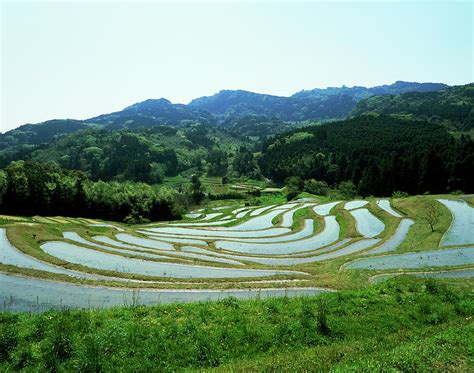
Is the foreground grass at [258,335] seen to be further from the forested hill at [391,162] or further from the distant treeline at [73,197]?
the forested hill at [391,162]

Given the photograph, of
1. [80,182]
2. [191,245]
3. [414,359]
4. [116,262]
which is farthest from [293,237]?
[80,182]

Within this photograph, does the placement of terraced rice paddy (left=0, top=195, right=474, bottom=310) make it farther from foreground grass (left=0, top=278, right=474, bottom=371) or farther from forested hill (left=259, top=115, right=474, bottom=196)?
forested hill (left=259, top=115, right=474, bottom=196)

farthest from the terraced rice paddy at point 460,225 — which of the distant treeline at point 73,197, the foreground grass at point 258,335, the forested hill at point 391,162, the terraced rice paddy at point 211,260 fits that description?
the distant treeline at point 73,197

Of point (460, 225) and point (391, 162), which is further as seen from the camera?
point (391, 162)

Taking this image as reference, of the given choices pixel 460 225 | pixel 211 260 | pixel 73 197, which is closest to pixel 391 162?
pixel 460 225

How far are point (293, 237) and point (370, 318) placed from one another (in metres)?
39.2

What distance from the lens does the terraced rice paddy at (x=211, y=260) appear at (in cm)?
2503

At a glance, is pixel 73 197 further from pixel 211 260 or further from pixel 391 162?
pixel 391 162

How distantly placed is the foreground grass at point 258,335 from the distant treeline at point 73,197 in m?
78.4

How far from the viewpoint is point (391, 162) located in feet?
377

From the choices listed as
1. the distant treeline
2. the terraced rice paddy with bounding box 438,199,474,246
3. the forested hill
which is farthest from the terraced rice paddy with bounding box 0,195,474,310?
the forested hill

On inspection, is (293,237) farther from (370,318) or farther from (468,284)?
(370,318)

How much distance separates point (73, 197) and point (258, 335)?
89.1 meters

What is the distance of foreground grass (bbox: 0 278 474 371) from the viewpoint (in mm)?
11508
